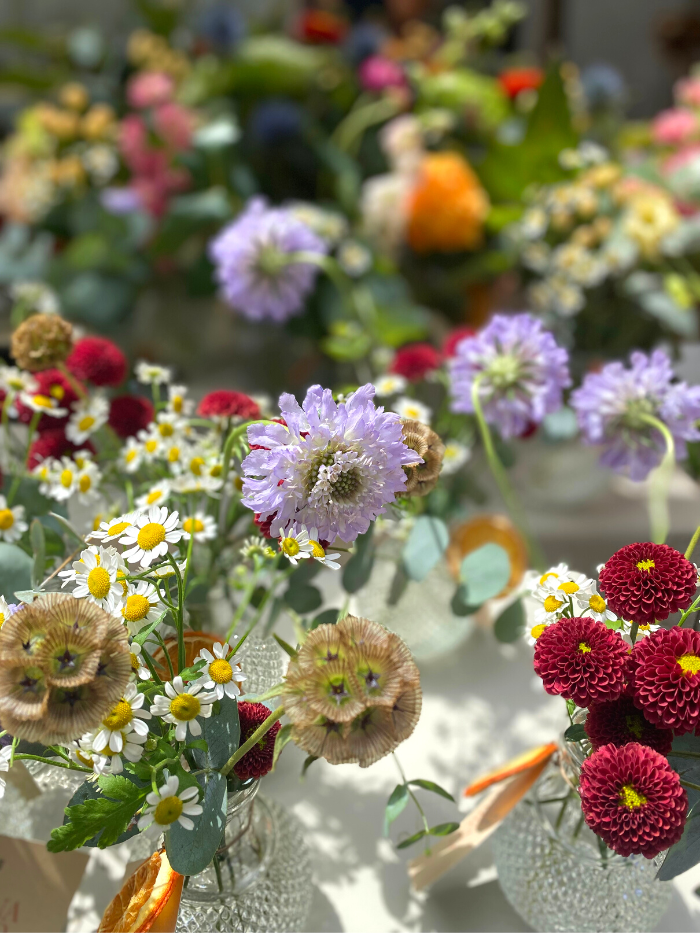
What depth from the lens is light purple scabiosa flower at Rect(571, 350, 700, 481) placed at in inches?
13.9

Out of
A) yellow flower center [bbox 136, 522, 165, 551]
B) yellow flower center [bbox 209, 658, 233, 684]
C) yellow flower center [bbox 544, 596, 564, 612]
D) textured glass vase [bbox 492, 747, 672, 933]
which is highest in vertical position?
yellow flower center [bbox 136, 522, 165, 551]

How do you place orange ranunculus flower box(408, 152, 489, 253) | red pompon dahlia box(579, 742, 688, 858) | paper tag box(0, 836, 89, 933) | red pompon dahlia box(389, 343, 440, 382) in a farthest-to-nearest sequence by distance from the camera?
orange ranunculus flower box(408, 152, 489, 253)
red pompon dahlia box(389, 343, 440, 382)
paper tag box(0, 836, 89, 933)
red pompon dahlia box(579, 742, 688, 858)

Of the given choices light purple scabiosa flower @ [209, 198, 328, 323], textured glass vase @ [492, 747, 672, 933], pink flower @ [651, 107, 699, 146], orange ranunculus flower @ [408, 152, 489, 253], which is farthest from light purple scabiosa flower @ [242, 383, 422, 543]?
pink flower @ [651, 107, 699, 146]

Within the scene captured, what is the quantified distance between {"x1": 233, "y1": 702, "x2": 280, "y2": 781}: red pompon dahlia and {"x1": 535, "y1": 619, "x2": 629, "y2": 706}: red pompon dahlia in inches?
3.8

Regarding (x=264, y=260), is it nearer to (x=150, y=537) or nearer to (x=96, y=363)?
(x=96, y=363)

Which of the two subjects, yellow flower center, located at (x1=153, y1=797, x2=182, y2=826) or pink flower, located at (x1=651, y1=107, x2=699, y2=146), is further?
pink flower, located at (x1=651, y1=107, x2=699, y2=146)

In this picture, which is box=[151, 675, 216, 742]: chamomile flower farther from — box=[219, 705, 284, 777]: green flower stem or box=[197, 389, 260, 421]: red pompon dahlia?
box=[197, 389, 260, 421]: red pompon dahlia

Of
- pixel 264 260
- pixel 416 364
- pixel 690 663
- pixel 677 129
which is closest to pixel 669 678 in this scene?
pixel 690 663

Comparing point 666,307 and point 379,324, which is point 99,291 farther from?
point 666,307

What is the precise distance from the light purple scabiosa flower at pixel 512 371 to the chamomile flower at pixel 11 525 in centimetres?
22

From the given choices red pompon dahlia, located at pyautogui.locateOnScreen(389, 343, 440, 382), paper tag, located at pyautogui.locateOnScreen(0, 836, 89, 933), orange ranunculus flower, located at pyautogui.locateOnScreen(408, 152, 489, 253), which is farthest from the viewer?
orange ranunculus flower, located at pyautogui.locateOnScreen(408, 152, 489, 253)

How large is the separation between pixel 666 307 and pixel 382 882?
21.0 inches

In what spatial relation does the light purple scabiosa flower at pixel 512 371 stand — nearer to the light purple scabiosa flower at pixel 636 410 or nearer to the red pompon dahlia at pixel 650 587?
the light purple scabiosa flower at pixel 636 410

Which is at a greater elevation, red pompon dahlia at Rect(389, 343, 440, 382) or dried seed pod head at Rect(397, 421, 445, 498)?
dried seed pod head at Rect(397, 421, 445, 498)
